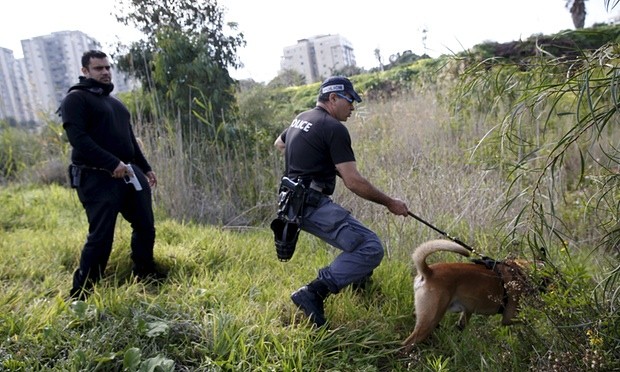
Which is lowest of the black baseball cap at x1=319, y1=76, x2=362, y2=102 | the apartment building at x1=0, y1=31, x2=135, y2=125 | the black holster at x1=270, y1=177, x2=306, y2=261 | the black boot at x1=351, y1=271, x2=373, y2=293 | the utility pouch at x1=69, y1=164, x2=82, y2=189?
the black boot at x1=351, y1=271, x2=373, y2=293

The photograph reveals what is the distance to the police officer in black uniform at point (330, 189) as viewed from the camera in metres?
3.27

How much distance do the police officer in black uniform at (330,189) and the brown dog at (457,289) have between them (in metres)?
0.38

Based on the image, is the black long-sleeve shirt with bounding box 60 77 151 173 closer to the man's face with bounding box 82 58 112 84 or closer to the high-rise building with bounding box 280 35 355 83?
the man's face with bounding box 82 58 112 84

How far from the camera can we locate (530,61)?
246cm

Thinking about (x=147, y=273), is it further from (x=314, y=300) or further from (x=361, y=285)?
(x=361, y=285)

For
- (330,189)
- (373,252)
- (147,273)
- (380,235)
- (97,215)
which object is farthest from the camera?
(380,235)

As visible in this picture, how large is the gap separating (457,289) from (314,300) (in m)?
0.95

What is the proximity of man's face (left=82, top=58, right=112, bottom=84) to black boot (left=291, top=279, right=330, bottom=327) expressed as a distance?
2.35 meters

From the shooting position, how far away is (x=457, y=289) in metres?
3.22

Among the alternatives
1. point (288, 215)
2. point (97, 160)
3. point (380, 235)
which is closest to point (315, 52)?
point (380, 235)

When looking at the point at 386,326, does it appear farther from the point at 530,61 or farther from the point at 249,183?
the point at 249,183

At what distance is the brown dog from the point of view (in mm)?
3055

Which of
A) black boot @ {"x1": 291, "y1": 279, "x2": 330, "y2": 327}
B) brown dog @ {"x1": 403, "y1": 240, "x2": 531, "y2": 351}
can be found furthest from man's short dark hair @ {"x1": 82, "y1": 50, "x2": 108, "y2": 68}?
brown dog @ {"x1": 403, "y1": 240, "x2": 531, "y2": 351}

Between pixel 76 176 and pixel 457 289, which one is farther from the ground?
pixel 76 176
